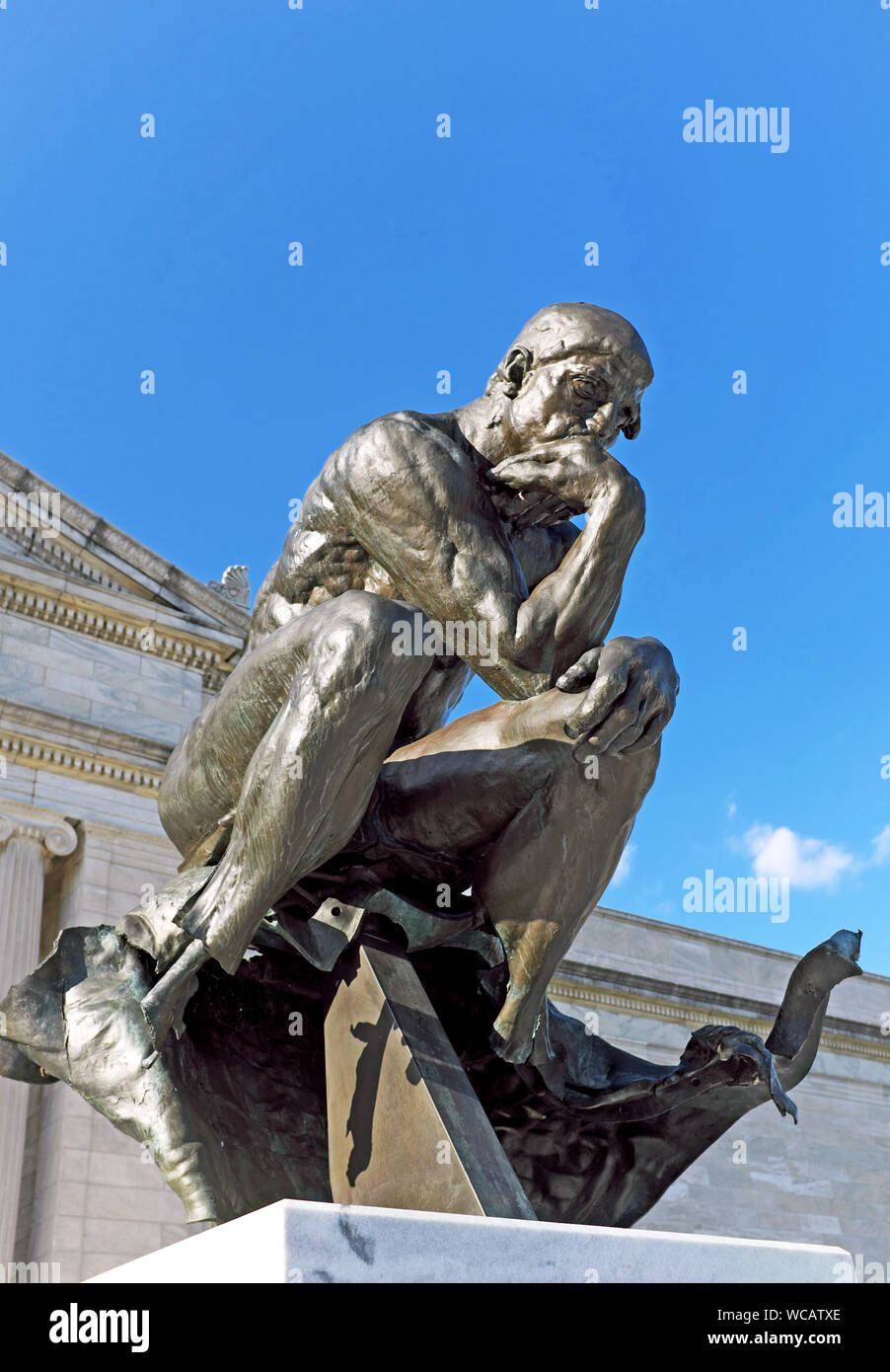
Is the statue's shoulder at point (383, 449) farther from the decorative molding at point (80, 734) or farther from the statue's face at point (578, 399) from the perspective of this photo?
the decorative molding at point (80, 734)

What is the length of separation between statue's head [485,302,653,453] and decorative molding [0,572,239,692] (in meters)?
11.4

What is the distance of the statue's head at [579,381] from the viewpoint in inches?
123

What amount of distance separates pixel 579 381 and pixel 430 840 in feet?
3.73

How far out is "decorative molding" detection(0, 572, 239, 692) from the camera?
13.9m

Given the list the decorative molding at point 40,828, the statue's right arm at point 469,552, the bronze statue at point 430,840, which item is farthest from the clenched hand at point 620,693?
the decorative molding at point 40,828

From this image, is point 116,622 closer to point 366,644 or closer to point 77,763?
point 77,763

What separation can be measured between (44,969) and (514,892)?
107cm

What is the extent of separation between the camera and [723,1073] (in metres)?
3.12

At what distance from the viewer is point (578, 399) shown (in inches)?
124

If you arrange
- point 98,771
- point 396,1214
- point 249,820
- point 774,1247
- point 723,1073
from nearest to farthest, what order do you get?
point 396,1214
point 774,1247
point 249,820
point 723,1073
point 98,771

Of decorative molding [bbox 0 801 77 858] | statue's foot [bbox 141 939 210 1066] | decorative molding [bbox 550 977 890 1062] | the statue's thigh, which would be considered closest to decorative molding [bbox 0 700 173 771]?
decorative molding [bbox 0 801 77 858]

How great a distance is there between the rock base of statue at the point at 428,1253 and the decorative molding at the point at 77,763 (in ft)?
37.2
